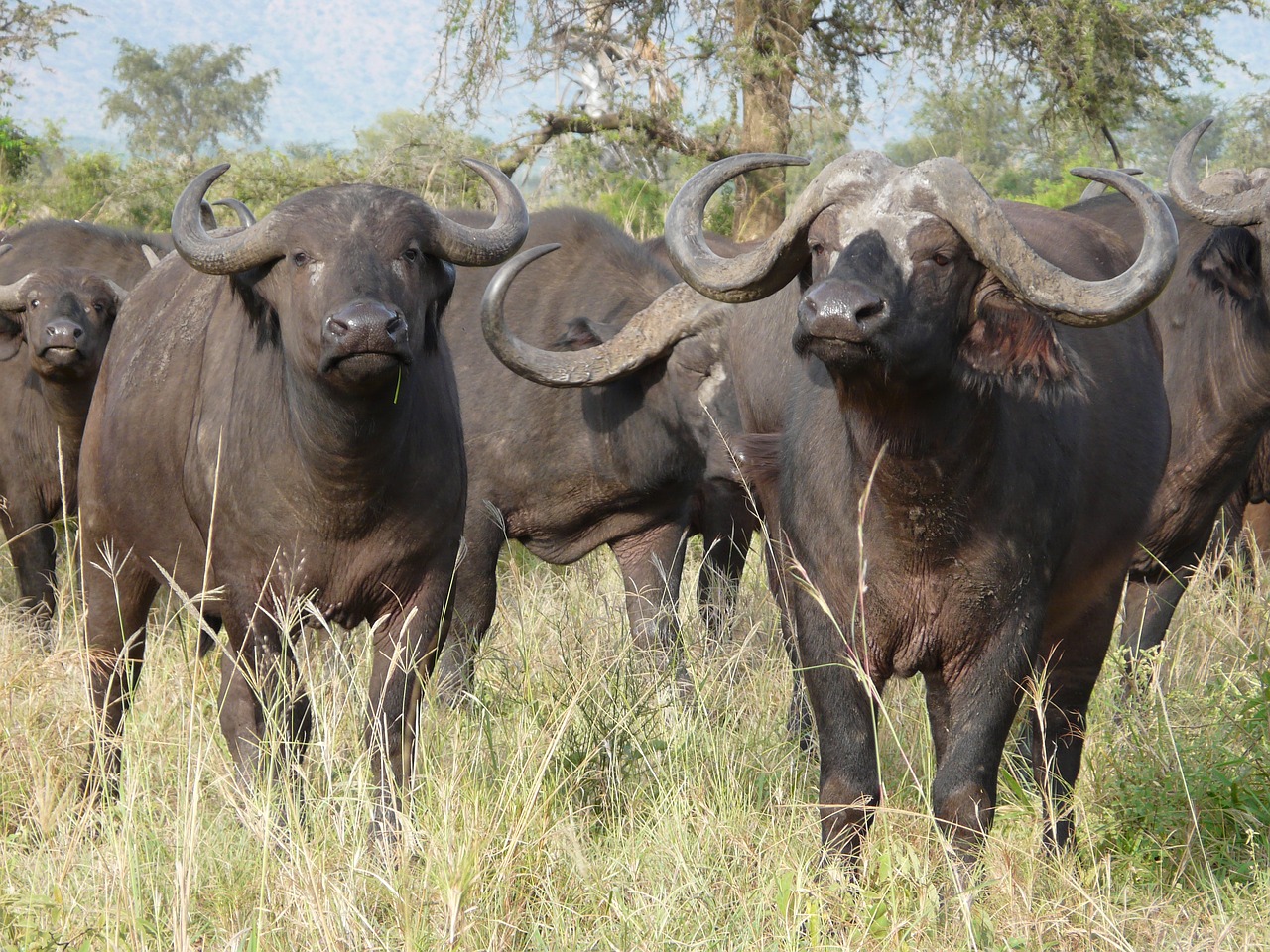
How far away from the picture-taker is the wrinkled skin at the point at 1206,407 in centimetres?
635

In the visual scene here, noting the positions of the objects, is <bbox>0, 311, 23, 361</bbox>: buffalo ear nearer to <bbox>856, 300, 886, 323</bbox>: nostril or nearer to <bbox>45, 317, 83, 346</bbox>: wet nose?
<bbox>45, 317, 83, 346</bbox>: wet nose

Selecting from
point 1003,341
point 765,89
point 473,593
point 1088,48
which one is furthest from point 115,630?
point 1088,48

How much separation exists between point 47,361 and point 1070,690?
15.7 feet

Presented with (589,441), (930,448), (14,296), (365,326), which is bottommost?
(589,441)

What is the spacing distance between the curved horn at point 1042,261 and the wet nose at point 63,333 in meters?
4.59

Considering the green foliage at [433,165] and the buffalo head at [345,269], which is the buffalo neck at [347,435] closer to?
the buffalo head at [345,269]

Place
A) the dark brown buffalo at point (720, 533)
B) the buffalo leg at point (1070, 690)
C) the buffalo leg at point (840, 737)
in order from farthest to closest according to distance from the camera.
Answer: the dark brown buffalo at point (720, 533), the buffalo leg at point (1070, 690), the buffalo leg at point (840, 737)

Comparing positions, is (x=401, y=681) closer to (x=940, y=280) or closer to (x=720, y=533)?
(x=940, y=280)

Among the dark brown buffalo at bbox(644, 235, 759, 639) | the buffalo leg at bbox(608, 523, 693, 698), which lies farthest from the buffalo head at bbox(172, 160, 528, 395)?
the dark brown buffalo at bbox(644, 235, 759, 639)

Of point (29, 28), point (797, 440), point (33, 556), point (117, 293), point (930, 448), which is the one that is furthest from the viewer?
point (29, 28)

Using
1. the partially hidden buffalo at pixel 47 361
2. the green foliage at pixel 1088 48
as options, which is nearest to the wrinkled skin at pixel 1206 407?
the partially hidden buffalo at pixel 47 361

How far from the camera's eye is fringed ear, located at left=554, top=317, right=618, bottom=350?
6.62 meters

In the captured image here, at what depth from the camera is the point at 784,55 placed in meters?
12.7

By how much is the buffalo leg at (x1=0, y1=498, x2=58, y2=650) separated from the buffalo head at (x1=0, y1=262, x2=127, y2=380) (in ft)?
2.61
